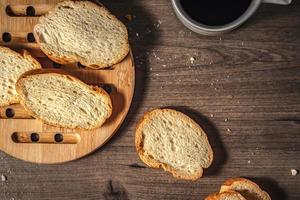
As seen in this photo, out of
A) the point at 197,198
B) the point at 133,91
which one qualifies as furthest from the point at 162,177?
the point at 133,91

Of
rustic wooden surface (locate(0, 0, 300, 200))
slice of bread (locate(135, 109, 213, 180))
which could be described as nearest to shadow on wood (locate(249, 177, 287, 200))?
rustic wooden surface (locate(0, 0, 300, 200))

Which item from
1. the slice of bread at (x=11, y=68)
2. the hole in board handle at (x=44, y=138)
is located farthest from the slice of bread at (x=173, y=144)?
the slice of bread at (x=11, y=68)

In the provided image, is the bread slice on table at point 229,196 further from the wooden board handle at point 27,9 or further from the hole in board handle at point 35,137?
the wooden board handle at point 27,9

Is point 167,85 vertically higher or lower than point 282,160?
higher

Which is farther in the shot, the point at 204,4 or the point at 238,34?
the point at 238,34

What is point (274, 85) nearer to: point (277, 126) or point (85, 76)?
point (277, 126)

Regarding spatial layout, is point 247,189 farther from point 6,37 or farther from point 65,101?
point 6,37
